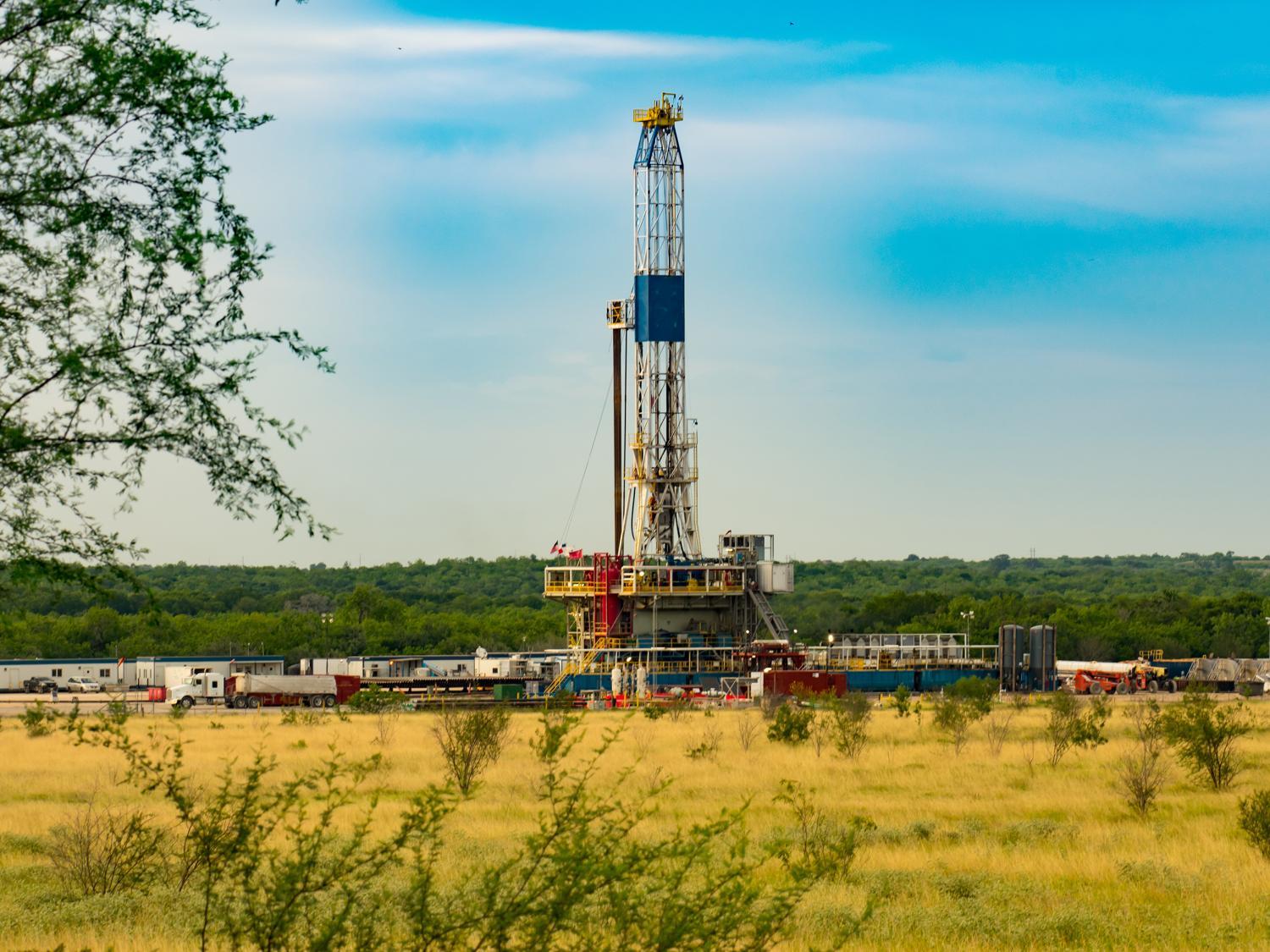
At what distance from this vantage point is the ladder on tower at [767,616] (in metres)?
85.8

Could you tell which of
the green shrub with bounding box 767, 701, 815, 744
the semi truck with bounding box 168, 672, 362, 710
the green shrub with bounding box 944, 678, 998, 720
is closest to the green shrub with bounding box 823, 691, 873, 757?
the green shrub with bounding box 767, 701, 815, 744

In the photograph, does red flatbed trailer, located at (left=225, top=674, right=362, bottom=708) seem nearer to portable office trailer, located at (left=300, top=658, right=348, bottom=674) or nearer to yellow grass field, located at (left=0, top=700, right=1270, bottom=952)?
portable office trailer, located at (left=300, top=658, right=348, bottom=674)

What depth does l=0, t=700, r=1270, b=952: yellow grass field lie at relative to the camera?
58.6 feet

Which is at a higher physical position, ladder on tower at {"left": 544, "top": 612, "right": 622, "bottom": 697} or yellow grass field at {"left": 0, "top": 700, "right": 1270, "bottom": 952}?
ladder on tower at {"left": 544, "top": 612, "right": 622, "bottom": 697}

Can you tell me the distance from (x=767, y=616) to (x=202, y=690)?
27.9 meters

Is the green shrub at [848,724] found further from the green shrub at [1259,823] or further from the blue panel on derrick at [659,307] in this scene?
the blue panel on derrick at [659,307]

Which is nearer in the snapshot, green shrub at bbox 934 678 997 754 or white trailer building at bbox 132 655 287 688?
green shrub at bbox 934 678 997 754

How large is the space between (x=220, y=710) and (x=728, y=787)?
4182 cm

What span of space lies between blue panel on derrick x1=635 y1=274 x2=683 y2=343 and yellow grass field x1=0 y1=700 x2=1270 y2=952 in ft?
137

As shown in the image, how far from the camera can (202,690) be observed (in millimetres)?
80812

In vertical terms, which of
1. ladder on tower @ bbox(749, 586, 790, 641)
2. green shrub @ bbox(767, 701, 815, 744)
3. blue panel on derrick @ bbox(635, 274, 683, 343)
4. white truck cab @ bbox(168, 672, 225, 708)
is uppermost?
blue panel on derrick @ bbox(635, 274, 683, 343)

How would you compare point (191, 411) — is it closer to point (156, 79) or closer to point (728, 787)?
point (156, 79)

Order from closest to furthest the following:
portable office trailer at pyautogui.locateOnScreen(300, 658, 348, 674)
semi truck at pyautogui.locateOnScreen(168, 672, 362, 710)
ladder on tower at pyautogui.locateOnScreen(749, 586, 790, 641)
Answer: semi truck at pyautogui.locateOnScreen(168, 672, 362, 710), ladder on tower at pyautogui.locateOnScreen(749, 586, 790, 641), portable office trailer at pyautogui.locateOnScreen(300, 658, 348, 674)

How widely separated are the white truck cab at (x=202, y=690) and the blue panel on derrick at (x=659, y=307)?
27512mm
